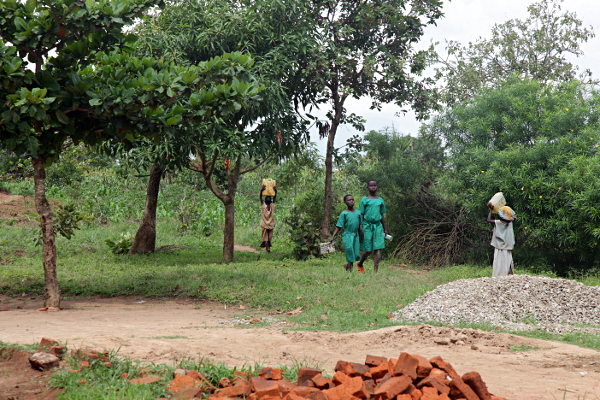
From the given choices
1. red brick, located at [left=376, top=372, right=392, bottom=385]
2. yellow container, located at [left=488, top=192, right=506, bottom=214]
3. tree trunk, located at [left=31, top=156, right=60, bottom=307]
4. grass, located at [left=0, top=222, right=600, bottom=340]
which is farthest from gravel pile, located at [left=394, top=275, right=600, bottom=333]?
tree trunk, located at [left=31, top=156, right=60, bottom=307]

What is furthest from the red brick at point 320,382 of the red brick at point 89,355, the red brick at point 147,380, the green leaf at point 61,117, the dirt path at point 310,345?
the green leaf at point 61,117

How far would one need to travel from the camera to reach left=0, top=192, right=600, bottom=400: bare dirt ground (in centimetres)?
399

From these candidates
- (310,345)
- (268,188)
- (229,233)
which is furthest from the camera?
(268,188)

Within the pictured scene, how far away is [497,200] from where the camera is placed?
34.8 ft

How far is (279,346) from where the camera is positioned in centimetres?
513

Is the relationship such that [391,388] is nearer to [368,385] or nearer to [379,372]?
[368,385]

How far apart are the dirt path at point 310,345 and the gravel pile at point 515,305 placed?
4.38 feet

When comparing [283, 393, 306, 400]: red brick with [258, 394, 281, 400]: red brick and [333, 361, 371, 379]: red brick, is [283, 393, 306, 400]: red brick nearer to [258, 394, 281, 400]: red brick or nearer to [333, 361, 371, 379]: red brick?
[258, 394, 281, 400]: red brick

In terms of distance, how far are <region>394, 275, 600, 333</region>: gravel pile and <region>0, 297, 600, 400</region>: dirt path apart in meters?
1.34

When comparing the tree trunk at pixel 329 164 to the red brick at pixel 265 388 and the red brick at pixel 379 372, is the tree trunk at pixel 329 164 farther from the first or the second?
the red brick at pixel 265 388

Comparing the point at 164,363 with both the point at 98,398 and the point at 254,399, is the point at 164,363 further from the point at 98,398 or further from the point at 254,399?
the point at 254,399

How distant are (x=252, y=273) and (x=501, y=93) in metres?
8.20

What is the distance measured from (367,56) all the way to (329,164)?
10.7 feet

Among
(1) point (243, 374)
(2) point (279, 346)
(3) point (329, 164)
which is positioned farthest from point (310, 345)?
(3) point (329, 164)
